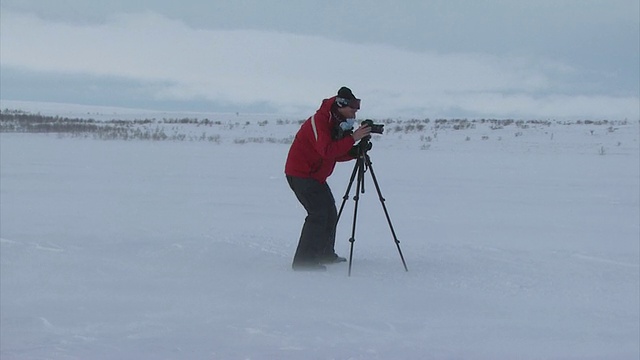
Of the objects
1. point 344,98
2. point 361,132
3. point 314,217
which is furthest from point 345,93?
point 314,217

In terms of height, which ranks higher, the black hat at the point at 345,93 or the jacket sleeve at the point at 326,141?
the black hat at the point at 345,93

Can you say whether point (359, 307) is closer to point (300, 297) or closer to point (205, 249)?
point (300, 297)

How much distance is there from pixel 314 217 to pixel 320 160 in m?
0.44

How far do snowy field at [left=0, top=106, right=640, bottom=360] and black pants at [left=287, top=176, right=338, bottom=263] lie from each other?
19cm

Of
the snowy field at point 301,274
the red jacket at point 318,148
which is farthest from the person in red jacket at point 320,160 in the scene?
the snowy field at point 301,274

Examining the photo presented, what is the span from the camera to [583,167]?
15188 mm

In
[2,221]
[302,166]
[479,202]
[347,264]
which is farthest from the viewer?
[479,202]

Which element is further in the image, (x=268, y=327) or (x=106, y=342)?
(x=268, y=327)

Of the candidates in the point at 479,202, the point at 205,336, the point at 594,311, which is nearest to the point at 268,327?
the point at 205,336

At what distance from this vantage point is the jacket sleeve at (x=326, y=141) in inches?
198

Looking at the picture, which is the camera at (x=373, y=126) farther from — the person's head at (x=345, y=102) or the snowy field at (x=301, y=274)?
the snowy field at (x=301, y=274)

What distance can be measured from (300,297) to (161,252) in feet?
5.84

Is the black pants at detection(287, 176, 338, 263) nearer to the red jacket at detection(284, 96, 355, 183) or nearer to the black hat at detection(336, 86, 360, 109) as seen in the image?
the red jacket at detection(284, 96, 355, 183)

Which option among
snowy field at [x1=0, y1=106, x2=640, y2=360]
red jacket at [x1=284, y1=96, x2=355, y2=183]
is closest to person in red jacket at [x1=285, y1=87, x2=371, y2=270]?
red jacket at [x1=284, y1=96, x2=355, y2=183]
